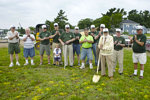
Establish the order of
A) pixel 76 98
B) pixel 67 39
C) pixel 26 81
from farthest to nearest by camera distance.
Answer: pixel 67 39 < pixel 26 81 < pixel 76 98

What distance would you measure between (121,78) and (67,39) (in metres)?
3.30

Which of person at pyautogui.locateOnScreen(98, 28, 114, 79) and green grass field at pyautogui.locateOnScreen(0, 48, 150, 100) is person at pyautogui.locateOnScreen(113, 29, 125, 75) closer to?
person at pyautogui.locateOnScreen(98, 28, 114, 79)

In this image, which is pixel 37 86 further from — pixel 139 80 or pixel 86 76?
pixel 139 80

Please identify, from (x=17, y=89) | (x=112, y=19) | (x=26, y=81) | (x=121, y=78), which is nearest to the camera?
(x=17, y=89)

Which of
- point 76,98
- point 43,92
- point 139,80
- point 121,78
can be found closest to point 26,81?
point 43,92

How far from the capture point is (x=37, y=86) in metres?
4.50

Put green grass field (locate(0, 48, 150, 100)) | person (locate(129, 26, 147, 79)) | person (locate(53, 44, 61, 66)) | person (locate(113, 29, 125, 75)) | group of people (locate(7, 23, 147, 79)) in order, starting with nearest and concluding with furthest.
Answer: green grass field (locate(0, 48, 150, 100))
person (locate(129, 26, 147, 79))
group of people (locate(7, 23, 147, 79))
person (locate(113, 29, 125, 75))
person (locate(53, 44, 61, 66))

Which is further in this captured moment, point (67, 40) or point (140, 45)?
point (67, 40)

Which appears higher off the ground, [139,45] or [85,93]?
[139,45]

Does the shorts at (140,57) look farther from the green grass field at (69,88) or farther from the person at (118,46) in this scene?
the green grass field at (69,88)

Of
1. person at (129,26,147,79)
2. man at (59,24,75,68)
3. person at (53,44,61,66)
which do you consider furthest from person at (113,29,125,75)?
person at (53,44,61,66)

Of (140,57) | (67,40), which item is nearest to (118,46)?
(140,57)

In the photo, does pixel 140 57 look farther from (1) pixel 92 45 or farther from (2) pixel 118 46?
(1) pixel 92 45

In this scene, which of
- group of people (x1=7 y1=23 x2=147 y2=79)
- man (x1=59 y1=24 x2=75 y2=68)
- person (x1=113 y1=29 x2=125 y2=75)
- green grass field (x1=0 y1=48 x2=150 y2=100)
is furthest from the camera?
man (x1=59 y1=24 x2=75 y2=68)
